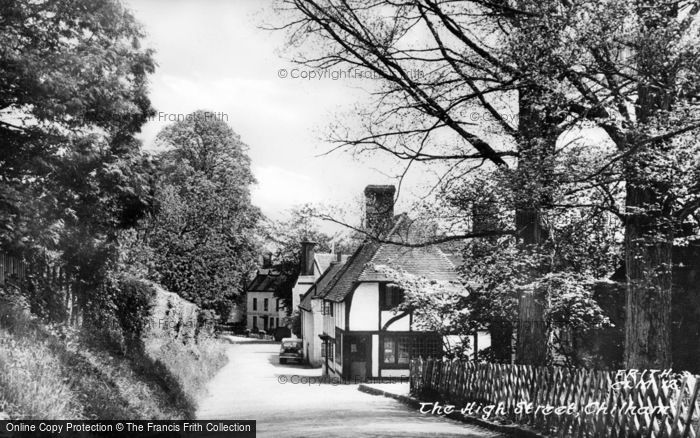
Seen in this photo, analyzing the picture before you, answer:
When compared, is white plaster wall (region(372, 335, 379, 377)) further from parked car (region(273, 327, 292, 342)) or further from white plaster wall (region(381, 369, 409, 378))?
parked car (region(273, 327, 292, 342))

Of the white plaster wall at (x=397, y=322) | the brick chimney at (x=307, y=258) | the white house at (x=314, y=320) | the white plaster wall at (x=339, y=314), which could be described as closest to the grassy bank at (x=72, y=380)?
the white plaster wall at (x=397, y=322)

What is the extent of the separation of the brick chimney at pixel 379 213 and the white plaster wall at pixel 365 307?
66.1ft

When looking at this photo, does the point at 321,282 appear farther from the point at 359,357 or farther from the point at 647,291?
the point at 647,291

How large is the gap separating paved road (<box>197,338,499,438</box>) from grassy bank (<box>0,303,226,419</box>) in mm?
1876

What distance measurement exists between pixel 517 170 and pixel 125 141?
1224 centimetres

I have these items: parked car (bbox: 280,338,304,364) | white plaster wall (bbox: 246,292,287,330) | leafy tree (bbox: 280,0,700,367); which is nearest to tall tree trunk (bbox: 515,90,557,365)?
leafy tree (bbox: 280,0,700,367)

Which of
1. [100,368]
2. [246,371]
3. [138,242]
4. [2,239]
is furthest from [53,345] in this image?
[246,371]

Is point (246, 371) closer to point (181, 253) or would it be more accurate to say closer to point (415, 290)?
point (181, 253)

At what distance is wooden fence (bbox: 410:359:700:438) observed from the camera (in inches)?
356

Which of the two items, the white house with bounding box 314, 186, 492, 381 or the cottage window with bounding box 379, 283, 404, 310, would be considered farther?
the cottage window with bounding box 379, 283, 404, 310

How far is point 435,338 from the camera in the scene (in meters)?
35.0

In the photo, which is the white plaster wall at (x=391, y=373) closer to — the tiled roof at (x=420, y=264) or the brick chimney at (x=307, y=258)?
the tiled roof at (x=420, y=264)

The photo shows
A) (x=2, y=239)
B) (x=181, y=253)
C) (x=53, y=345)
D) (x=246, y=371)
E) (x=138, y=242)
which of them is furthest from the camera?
(x=246, y=371)

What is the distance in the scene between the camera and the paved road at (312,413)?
13188 millimetres
